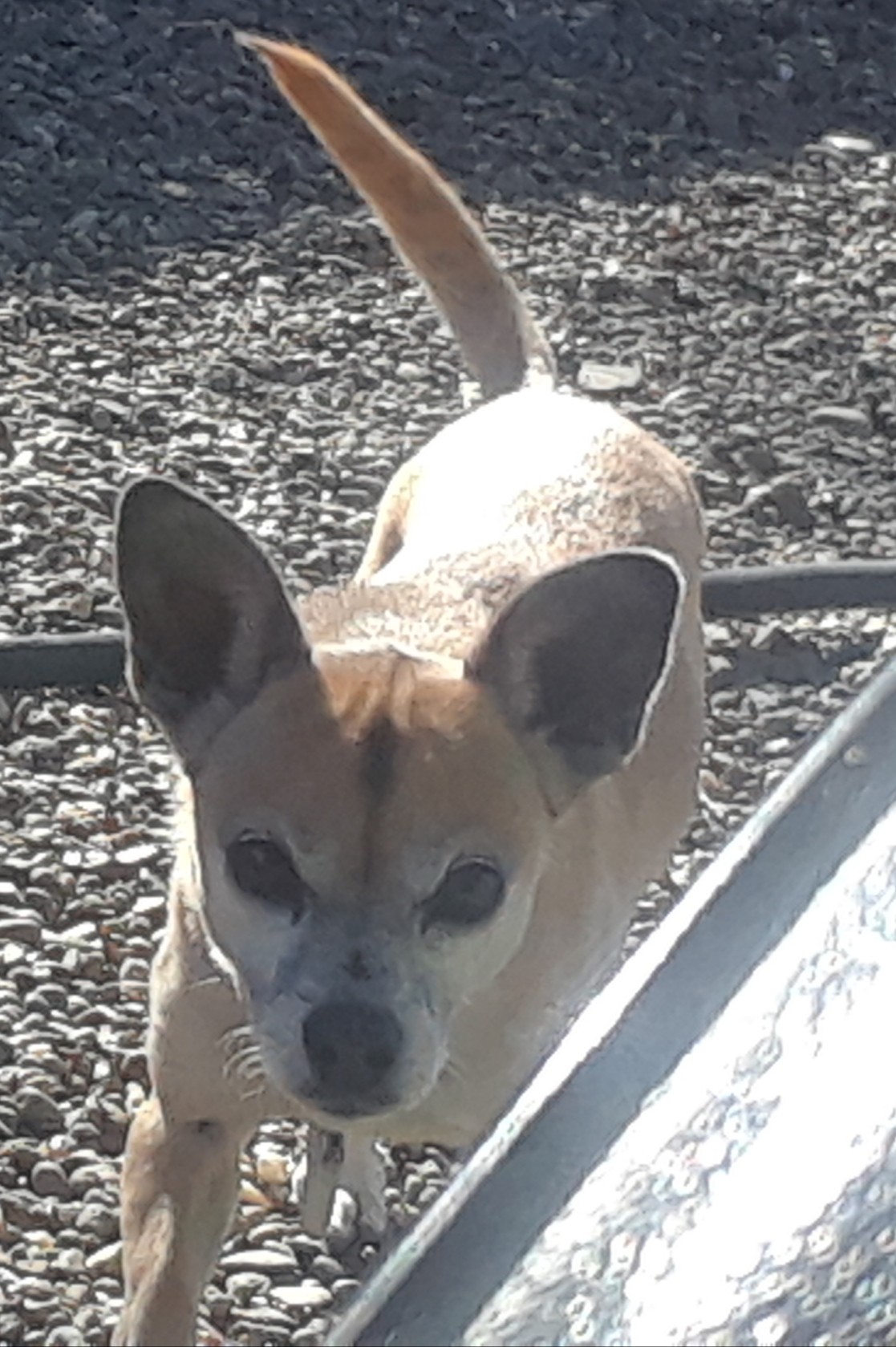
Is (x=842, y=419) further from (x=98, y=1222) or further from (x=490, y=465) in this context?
(x=98, y=1222)

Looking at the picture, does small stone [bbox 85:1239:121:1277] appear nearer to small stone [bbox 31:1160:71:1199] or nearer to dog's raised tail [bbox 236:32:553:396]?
small stone [bbox 31:1160:71:1199]

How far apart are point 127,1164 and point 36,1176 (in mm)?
639

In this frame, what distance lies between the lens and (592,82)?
25.0 feet

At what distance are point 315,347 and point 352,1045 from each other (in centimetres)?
365

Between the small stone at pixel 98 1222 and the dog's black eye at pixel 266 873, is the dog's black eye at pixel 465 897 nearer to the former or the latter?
the dog's black eye at pixel 266 873

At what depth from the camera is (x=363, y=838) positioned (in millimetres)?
2863

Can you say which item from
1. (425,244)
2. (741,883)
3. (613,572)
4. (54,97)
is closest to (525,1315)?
(741,883)

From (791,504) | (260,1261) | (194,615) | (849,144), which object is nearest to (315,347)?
(791,504)

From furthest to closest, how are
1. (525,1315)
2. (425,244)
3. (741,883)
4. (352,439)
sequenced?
(352,439) → (425,244) → (741,883) → (525,1315)

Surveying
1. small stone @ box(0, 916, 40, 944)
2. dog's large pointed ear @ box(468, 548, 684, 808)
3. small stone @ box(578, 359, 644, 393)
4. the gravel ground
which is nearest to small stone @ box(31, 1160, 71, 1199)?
the gravel ground

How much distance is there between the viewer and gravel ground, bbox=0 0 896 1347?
407 cm

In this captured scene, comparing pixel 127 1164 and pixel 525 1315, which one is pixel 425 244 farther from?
pixel 525 1315

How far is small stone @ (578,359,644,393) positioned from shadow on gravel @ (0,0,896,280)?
98 cm

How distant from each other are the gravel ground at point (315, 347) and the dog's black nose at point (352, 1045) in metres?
1.00
